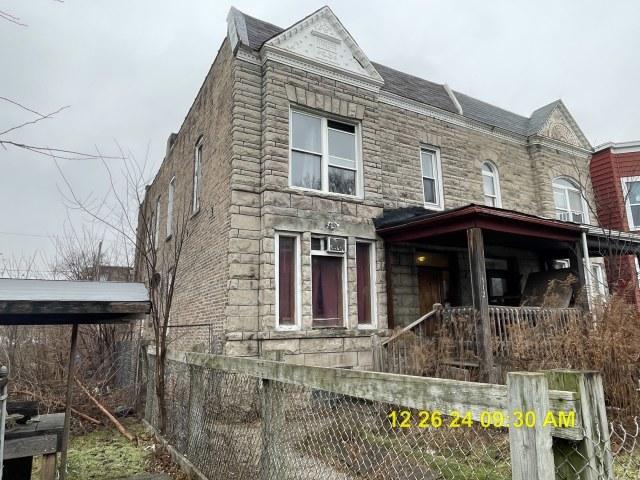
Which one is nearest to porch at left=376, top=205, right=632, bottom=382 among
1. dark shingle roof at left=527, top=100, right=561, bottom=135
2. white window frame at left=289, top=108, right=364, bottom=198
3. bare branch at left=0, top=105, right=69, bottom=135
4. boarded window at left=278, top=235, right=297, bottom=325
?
white window frame at left=289, top=108, right=364, bottom=198

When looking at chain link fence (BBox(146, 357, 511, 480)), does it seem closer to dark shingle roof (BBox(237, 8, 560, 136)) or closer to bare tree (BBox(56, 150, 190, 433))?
bare tree (BBox(56, 150, 190, 433))

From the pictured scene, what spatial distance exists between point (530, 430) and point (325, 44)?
10.5m

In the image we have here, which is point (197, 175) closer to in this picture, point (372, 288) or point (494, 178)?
point (372, 288)

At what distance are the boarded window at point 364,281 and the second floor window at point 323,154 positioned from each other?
4.66ft

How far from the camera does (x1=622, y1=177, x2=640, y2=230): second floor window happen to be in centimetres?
1636

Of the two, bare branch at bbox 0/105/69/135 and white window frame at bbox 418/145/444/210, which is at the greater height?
white window frame at bbox 418/145/444/210

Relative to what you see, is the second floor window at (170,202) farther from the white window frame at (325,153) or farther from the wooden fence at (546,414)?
the wooden fence at (546,414)

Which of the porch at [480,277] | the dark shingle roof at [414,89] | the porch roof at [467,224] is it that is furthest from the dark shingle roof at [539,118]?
the porch roof at [467,224]

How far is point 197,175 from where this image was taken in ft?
39.1

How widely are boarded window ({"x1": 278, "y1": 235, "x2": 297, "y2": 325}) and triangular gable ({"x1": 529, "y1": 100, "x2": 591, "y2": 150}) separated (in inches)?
405

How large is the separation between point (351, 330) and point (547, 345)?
4241mm

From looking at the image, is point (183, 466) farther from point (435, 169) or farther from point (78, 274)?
point (78, 274)

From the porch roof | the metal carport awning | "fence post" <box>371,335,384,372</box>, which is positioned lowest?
"fence post" <box>371,335,384,372</box>

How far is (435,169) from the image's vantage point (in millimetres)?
12242
